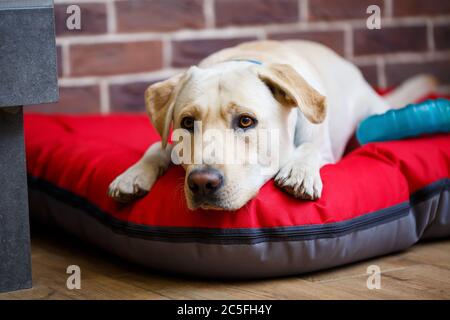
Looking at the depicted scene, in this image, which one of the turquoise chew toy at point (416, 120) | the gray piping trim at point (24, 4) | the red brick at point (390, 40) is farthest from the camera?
the red brick at point (390, 40)

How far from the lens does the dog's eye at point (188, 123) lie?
7.80 ft

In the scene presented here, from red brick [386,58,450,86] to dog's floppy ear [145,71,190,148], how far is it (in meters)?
2.24

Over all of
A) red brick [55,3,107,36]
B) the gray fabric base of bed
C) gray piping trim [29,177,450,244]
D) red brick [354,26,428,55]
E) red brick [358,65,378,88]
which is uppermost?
red brick [55,3,107,36]

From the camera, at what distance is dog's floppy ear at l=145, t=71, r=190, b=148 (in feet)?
8.29

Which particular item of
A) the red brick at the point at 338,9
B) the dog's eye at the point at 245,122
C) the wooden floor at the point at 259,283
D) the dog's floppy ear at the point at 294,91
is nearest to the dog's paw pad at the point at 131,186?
the wooden floor at the point at 259,283

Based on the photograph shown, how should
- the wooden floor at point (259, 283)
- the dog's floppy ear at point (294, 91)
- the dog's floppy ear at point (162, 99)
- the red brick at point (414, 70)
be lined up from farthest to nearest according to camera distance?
the red brick at point (414, 70) → the dog's floppy ear at point (162, 99) → the dog's floppy ear at point (294, 91) → the wooden floor at point (259, 283)

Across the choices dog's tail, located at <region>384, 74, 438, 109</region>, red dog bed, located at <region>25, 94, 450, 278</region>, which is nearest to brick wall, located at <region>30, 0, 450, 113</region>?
dog's tail, located at <region>384, 74, 438, 109</region>

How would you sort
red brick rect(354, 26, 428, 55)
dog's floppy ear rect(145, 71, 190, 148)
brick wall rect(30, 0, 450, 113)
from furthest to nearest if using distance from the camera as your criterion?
red brick rect(354, 26, 428, 55)
brick wall rect(30, 0, 450, 113)
dog's floppy ear rect(145, 71, 190, 148)

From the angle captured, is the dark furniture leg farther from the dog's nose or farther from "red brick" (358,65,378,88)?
"red brick" (358,65,378,88)

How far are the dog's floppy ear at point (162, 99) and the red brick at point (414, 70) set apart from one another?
224 centimetres

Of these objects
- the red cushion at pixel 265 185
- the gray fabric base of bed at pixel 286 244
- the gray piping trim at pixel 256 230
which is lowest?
the gray fabric base of bed at pixel 286 244

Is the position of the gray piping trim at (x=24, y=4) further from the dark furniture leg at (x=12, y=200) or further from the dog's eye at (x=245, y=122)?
the dog's eye at (x=245, y=122)
